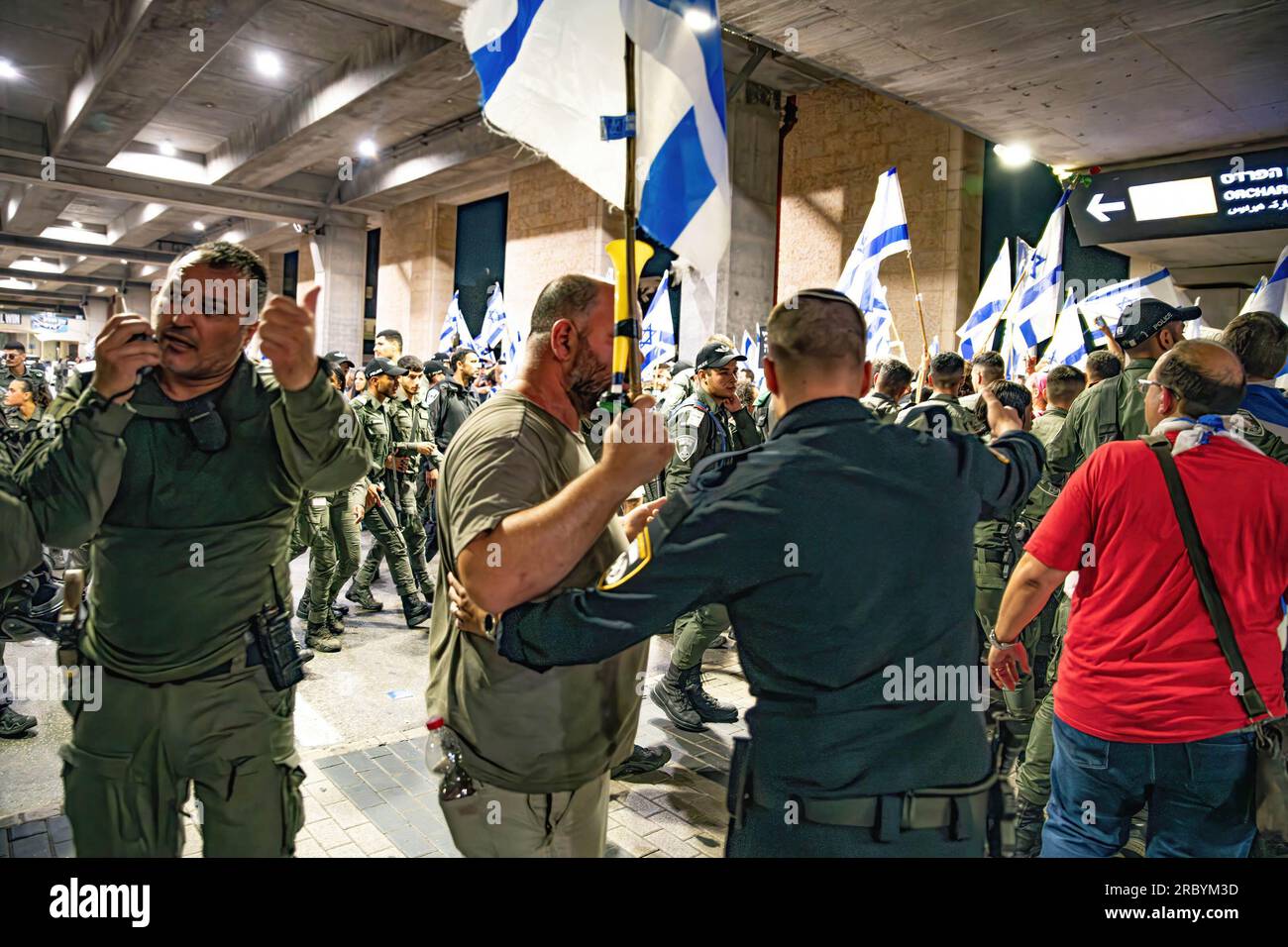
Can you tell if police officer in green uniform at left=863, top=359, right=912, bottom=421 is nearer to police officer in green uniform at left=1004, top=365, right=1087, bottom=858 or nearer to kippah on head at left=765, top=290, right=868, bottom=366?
police officer in green uniform at left=1004, top=365, right=1087, bottom=858

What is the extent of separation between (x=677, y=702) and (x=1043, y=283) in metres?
Result: 5.49

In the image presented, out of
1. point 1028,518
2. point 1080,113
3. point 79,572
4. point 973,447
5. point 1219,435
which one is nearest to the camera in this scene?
point 973,447

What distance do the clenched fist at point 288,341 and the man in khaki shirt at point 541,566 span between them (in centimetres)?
44

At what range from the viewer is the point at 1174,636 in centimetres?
262

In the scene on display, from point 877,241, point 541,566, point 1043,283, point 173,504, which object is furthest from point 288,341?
point 1043,283

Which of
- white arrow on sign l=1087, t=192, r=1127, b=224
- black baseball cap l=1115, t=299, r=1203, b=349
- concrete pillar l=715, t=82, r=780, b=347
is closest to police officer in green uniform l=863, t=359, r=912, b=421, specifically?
black baseball cap l=1115, t=299, r=1203, b=349

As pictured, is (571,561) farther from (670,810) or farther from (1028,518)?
(1028,518)

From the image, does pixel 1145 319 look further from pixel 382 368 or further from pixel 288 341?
pixel 382 368

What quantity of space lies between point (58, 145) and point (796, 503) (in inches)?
830

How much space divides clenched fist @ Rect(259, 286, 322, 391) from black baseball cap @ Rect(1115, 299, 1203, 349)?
169 inches

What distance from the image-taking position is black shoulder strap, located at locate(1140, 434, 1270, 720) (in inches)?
101
